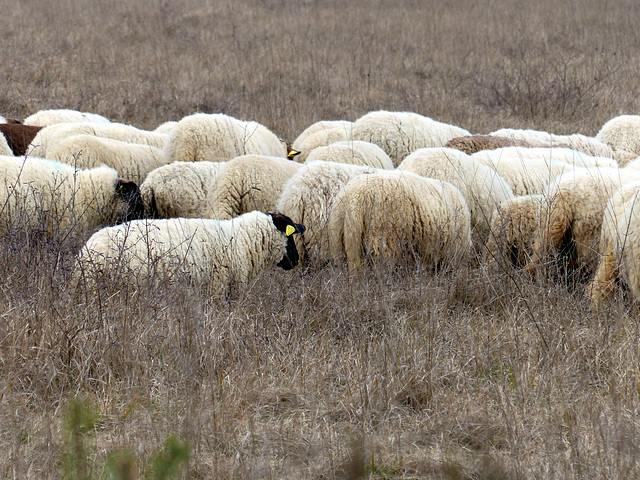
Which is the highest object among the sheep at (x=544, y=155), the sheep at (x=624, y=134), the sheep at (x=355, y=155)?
the sheep at (x=355, y=155)

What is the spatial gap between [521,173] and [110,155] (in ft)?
16.2

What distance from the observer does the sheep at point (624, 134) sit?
10.2 metres

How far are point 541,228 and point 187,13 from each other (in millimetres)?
18876

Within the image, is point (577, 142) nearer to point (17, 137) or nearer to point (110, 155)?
point (110, 155)

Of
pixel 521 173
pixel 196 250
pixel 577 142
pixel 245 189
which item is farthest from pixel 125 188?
pixel 577 142

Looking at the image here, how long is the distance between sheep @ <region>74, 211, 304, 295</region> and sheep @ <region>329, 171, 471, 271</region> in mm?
422

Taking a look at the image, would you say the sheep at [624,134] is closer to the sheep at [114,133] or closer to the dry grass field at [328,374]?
the dry grass field at [328,374]

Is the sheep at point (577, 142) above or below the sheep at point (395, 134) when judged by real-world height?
below

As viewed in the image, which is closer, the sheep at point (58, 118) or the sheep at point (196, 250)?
the sheep at point (196, 250)

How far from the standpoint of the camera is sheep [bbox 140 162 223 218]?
7160 mm

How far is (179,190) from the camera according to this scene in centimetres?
717

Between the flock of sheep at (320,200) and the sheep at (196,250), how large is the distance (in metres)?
0.01

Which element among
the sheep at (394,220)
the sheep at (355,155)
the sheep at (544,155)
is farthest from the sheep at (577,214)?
the sheep at (355,155)

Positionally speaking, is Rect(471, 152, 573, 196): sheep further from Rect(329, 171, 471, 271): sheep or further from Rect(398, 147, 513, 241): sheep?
Rect(329, 171, 471, 271): sheep
